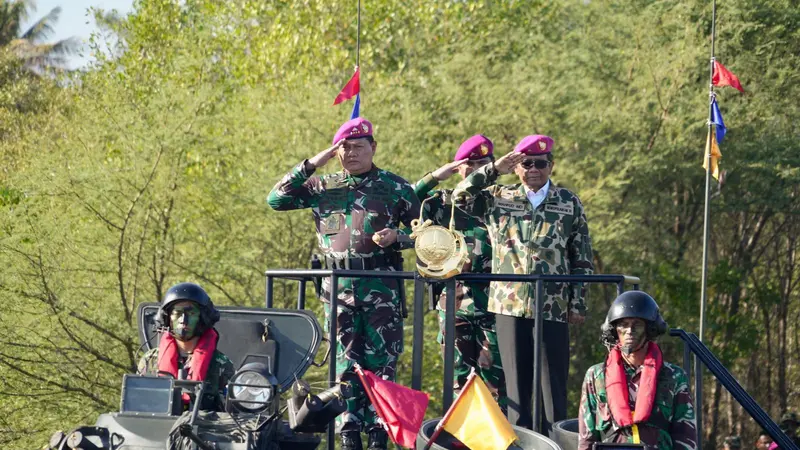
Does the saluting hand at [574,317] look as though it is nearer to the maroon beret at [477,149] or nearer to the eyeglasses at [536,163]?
the eyeglasses at [536,163]

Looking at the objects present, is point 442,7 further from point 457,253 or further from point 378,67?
point 457,253

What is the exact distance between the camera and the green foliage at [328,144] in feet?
49.6

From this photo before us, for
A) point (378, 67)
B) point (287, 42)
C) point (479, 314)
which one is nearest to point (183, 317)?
point (479, 314)

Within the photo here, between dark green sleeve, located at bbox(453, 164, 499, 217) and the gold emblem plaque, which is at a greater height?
dark green sleeve, located at bbox(453, 164, 499, 217)

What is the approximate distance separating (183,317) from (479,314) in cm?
204

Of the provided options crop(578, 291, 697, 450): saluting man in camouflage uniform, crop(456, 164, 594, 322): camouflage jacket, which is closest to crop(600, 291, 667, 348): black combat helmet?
crop(578, 291, 697, 450): saluting man in camouflage uniform

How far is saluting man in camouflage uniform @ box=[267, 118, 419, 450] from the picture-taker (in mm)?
8008

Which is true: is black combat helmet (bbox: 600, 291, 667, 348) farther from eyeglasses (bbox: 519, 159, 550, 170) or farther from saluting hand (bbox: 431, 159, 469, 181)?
saluting hand (bbox: 431, 159, 469, 181)

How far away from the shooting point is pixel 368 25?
23797mm

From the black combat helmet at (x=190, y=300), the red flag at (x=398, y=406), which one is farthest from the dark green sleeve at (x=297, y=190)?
the red flag at (x=398, y=406)

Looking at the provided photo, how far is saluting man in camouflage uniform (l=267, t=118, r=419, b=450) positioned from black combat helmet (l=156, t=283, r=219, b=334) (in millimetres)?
958

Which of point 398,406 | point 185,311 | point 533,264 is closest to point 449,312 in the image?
point 398,406

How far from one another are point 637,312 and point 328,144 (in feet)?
35.4

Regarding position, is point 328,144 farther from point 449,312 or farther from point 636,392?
point 636,392
